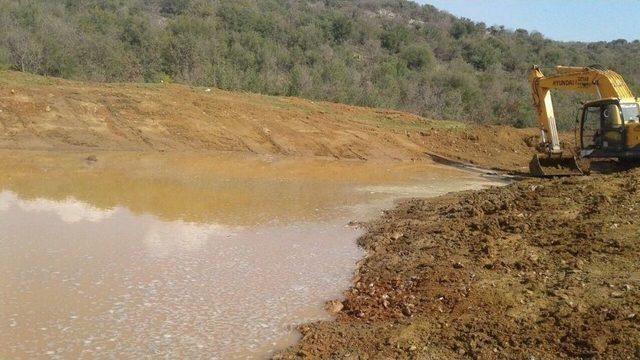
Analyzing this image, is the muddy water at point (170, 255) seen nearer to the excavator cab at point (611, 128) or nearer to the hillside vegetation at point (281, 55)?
the excavator cab at point (611, 128)

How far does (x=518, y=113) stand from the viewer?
105 ft

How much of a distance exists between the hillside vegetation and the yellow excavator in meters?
13.8

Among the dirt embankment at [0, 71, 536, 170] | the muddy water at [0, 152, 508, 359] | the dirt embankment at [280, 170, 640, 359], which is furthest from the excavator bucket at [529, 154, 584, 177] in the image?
the dirt embankment at [280, 170, 640, 359]

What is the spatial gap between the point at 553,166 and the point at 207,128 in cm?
1061

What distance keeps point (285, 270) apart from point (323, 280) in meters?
0.56

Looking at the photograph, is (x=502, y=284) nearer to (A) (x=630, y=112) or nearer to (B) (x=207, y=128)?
(A) (x=630, y=112)

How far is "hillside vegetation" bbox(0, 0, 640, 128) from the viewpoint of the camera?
96.1 feet

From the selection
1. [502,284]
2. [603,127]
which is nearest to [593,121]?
[603,127]

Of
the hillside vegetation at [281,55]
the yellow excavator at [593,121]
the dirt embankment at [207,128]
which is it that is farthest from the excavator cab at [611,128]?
the hillside vegetation at [281,55]

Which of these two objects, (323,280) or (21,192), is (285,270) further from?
(21,192)

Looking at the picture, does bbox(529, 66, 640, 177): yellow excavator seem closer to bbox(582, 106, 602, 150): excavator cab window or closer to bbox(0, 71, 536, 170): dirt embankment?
bbox(582, 106, 602, 150): excavator cab window

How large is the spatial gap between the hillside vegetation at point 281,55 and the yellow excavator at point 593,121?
13800 millimetres

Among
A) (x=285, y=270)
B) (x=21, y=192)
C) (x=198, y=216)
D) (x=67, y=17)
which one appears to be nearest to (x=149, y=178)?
(x=21, y=192)

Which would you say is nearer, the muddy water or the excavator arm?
the muddy water
